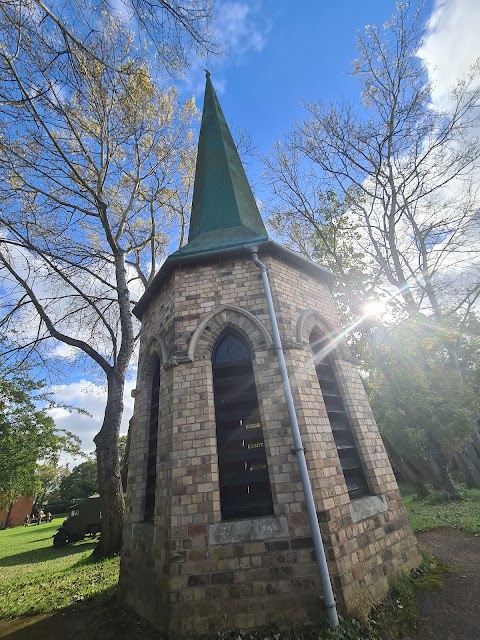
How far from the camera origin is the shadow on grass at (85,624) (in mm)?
3861

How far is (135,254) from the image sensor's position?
42.5ft

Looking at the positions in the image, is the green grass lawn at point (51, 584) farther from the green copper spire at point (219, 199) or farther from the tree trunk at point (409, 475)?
the tree trunk at point (409, 475)

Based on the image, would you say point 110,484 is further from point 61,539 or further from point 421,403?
point 421,403

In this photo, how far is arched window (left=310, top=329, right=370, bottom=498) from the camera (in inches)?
189

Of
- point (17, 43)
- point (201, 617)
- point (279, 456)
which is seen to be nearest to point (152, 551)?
point (201, 617)

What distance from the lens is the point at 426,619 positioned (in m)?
3.47

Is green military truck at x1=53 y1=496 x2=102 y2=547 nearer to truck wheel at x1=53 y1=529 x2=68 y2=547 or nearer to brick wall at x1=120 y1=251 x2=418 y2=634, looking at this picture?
truck wheel at x1=53 y1=529 x2=68 y2=547

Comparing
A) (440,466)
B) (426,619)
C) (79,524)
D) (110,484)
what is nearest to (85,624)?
(426,619)

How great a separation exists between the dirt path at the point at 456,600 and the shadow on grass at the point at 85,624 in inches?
124

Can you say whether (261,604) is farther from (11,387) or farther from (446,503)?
(11,387)

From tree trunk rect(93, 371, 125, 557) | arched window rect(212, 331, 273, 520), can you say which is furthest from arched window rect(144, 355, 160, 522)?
tree trunk rect(93, 371, 125, 557)

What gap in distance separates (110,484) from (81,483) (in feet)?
100

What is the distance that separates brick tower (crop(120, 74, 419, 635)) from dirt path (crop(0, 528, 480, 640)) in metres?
0.27

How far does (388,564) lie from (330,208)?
41.2 ft
